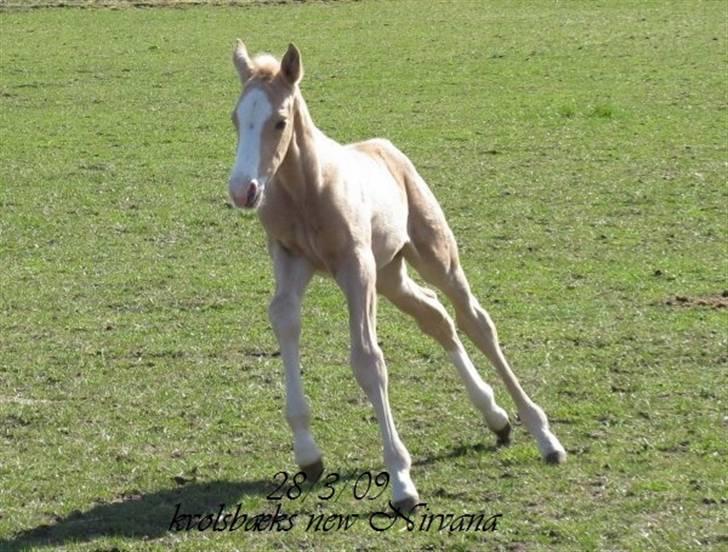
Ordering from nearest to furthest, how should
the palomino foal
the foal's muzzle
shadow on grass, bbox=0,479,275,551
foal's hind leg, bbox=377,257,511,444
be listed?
the foal's muzzle < shadow on grass, bbox=0,479,275,551 < the palomino foal < foal's hind leg, bbox=377,257,511,444

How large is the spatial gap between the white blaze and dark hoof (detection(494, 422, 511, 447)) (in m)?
2.07

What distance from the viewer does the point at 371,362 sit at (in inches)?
278

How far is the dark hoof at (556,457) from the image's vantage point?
25.1ft

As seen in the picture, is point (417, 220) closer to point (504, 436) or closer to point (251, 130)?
point (504, 436)

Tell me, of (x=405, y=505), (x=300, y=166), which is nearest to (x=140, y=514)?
(x=405, y=505)

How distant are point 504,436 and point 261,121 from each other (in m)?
2.21

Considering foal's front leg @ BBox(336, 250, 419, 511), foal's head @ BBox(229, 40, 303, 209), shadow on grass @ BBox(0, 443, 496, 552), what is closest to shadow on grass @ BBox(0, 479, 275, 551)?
shadow on grass @ BBox(0, 443, 496, 552)

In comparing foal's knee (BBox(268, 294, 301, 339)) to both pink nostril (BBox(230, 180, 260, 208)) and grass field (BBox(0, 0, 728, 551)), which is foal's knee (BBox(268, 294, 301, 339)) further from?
grass field (BBox(0, 0, 728, 551))

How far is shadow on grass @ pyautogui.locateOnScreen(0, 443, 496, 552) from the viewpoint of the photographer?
22.3 feet

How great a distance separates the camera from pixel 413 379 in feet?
30.5

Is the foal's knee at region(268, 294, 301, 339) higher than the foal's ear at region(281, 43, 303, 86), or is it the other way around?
the foal's ear at region(281, 43, 303, 86)

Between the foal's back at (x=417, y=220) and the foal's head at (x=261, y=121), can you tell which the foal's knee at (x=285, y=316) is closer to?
the foal's head at (x=261, y=121)

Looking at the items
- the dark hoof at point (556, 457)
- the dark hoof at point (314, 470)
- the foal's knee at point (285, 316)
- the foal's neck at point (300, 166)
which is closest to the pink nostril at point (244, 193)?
the foal's neck at point (300, 166)

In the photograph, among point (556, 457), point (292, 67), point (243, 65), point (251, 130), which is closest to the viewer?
point (251, 130)
